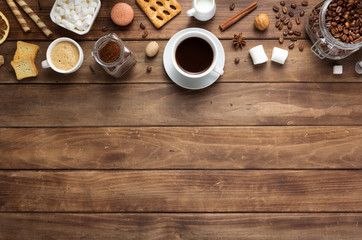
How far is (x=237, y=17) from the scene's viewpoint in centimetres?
122

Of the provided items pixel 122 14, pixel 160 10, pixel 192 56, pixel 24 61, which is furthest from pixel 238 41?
pixel 24 61

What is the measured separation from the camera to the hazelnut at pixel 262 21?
1.18 m

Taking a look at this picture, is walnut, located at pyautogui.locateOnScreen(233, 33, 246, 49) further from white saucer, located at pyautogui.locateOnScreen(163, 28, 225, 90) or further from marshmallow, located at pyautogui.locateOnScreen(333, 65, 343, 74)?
marshmallow, located at pyautogui.locateOnScreen(333, 65, 343, 74)

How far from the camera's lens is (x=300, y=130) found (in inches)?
48.3

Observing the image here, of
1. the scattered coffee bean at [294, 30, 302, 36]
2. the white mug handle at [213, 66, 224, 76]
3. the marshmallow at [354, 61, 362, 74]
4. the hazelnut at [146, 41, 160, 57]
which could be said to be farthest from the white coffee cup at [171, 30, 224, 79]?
the marshmallow at [354, 61, 362, 74]

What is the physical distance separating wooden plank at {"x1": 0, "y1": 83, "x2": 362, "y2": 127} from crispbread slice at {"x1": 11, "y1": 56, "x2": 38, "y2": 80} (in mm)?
52

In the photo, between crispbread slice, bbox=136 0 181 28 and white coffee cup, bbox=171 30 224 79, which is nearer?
white coffee cup, bbox=171 30 224 79

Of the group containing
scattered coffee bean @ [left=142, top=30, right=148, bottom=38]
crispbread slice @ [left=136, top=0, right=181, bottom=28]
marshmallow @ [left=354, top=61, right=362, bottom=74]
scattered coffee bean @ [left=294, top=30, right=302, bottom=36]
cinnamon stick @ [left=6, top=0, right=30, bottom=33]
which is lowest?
marshmallow @ [left=354, top=61, right=362, bottom=74]

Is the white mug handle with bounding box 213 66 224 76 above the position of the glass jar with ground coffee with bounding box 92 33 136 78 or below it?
below

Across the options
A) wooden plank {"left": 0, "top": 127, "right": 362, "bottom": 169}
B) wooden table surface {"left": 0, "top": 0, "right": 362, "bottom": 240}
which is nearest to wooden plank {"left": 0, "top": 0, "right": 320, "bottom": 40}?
wooden table surface {"left": 0, "top": 0, "right": 362, "bottom": 240}

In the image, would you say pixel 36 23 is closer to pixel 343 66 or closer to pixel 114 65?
pixel 114 65

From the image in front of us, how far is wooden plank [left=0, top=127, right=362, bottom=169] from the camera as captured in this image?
1.23 m

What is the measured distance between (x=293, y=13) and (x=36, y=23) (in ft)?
3.49

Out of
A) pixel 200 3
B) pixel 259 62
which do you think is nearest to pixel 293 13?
pixel 259 62
